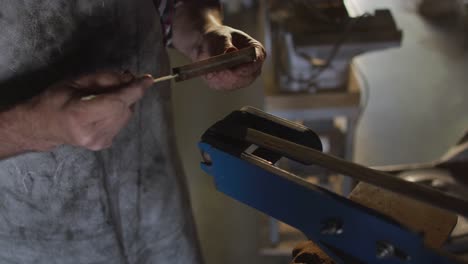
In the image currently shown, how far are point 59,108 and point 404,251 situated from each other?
0.33m

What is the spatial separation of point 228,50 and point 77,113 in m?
0.21

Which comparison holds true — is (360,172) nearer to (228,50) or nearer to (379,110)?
(228,50)

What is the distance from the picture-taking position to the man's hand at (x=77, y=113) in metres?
0.48

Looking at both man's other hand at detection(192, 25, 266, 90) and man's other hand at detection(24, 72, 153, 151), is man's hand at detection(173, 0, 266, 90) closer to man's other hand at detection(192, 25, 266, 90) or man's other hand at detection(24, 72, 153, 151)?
man's other hand at detection(192, 25, 266, 90)

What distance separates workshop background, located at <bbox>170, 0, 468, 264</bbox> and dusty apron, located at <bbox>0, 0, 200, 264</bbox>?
2.22ft

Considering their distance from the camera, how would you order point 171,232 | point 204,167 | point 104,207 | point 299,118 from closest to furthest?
point 204,167 → point 104,207 → point 171,232 → point 299,118

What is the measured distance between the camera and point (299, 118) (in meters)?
1.24

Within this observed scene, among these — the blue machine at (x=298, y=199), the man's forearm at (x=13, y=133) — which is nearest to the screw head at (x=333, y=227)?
the blue machine at (x=298, y=199)

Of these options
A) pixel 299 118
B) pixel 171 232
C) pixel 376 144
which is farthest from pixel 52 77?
pixel 376 144

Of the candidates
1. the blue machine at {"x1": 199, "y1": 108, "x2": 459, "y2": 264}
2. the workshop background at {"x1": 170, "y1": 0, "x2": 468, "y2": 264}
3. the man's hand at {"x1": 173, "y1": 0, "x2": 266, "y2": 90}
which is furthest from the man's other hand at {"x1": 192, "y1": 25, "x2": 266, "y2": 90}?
the workshop background at {"x1": 170, "y1": 0, "x2": 468, "y2": 264}

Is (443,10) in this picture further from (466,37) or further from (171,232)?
(171,232)

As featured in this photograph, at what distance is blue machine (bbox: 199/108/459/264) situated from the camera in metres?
0.40

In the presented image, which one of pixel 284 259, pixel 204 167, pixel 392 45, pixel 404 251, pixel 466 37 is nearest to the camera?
pixel 404 251

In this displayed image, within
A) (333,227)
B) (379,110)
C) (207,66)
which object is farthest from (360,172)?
(379,110)
